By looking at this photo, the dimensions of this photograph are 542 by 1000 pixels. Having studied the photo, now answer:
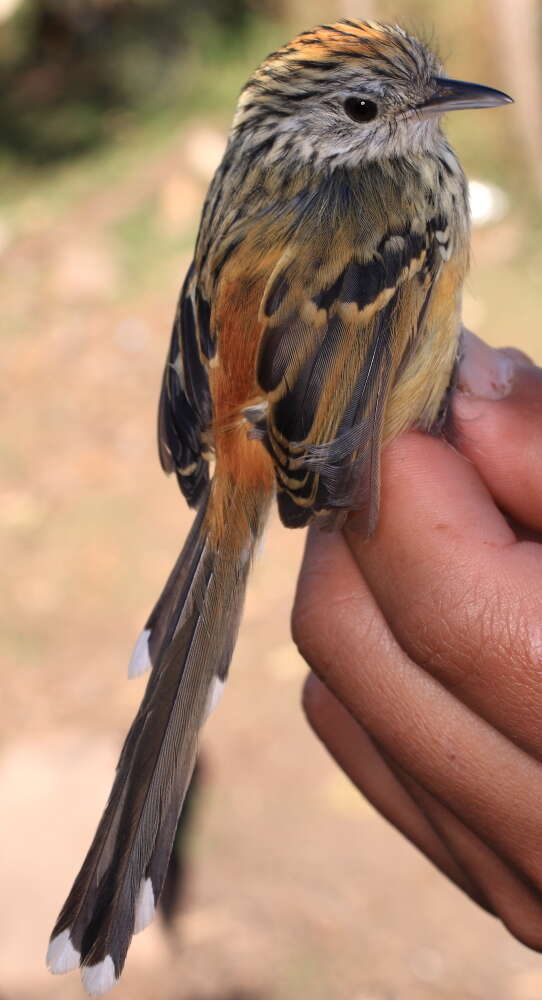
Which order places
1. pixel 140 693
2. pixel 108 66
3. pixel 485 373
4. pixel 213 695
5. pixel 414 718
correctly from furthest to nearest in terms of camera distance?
pixel 108 66 < pixel 140 693 < pixel 485 373 < pixel 213 695 < pixel 414 718

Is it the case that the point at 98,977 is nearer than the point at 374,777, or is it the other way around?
the point at 98,977

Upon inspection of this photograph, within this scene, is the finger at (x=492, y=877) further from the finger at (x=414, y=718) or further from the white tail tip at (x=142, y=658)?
the white tail tip at (x=142, y=658)

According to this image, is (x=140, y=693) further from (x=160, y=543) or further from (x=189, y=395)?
(x=189, y=395)

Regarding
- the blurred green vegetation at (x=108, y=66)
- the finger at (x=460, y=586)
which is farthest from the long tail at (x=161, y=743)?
the blurred green vegetation at (x=108, y=66)

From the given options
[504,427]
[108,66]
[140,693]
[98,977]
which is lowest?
[140,693]

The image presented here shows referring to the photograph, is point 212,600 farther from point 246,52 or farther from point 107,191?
point 246,52

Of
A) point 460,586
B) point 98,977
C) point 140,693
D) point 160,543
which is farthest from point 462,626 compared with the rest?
point 160,543

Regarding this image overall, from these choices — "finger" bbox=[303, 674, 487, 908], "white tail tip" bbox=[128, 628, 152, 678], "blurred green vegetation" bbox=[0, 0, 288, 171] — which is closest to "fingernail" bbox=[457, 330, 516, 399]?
"finger" bbox=[303, 674, 487, 908]

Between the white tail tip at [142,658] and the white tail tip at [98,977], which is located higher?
the white tail tip at [142,658]
